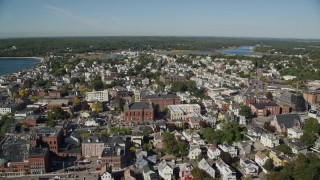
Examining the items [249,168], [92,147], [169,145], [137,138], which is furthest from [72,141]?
[249,168]

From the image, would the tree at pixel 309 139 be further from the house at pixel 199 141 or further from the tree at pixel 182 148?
the tree at pixel 182 148

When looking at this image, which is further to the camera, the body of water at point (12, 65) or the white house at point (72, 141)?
the body of water at point (12, 65)

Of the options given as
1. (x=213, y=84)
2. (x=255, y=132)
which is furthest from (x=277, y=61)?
(x=255, y=132)

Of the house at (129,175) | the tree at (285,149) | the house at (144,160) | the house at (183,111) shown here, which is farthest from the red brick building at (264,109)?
the house at (129,175)

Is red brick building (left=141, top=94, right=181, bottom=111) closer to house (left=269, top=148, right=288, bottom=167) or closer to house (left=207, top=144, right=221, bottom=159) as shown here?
house (left=207, top=144, right=221, bottom=159)

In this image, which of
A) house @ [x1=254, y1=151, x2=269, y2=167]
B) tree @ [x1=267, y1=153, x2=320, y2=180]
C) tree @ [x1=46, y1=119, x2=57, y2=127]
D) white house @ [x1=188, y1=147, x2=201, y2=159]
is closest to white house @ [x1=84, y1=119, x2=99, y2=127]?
tree @ [x1=46, y1=119, x2=57, y2=127]

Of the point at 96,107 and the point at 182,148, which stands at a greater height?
the point at 96,107

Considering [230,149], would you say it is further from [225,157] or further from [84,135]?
[84,135]
